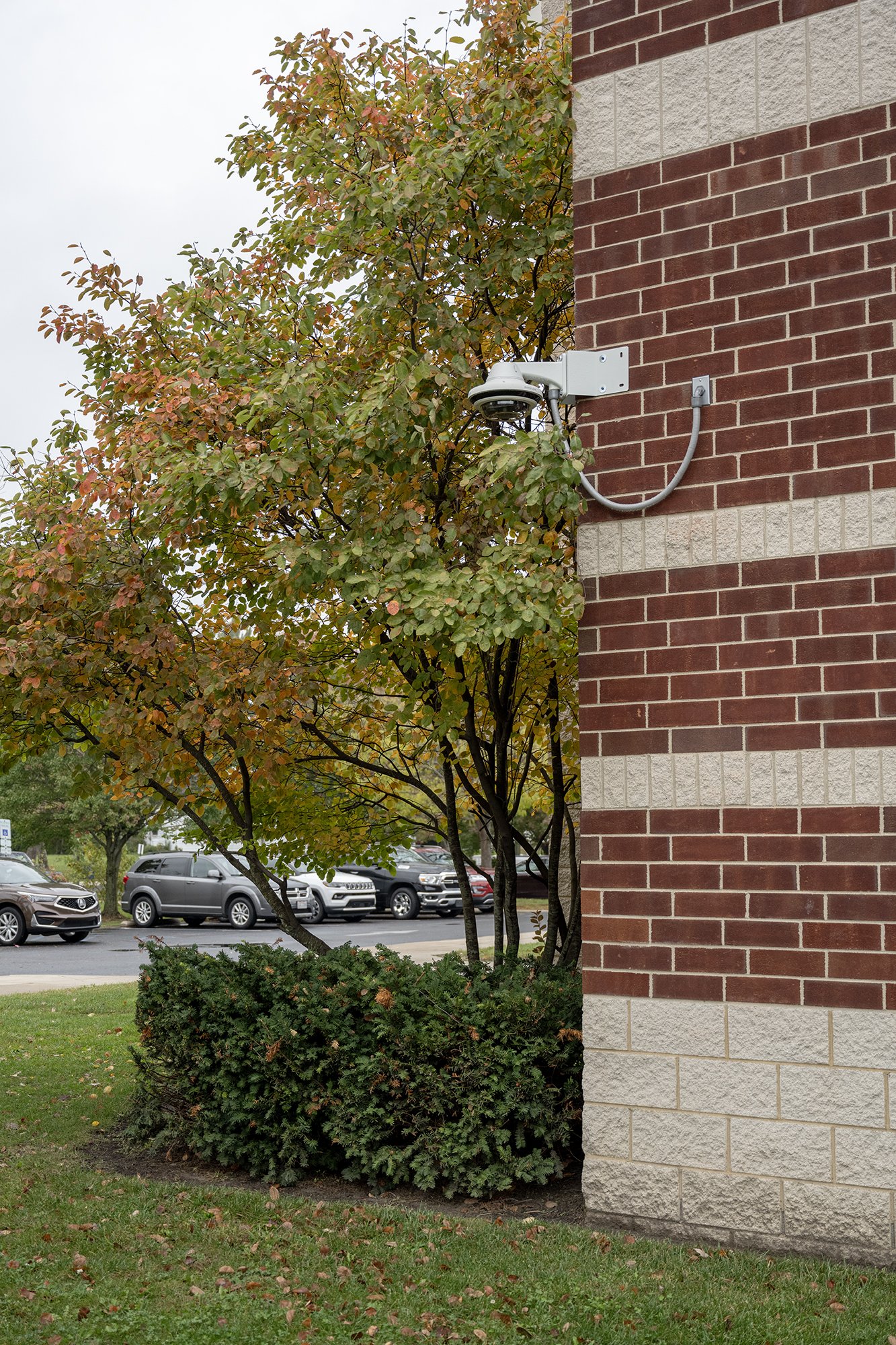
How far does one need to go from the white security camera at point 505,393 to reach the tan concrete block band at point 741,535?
642 mm

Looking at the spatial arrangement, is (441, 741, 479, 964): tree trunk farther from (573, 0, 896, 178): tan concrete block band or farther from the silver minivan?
the silver minivan

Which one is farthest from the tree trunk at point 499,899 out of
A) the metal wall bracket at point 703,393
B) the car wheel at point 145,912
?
the car wheel at point 145,912

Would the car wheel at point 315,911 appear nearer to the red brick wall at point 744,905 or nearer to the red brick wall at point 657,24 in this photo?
the red brick wall at point 744,905

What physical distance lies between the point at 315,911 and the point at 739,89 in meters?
22.3

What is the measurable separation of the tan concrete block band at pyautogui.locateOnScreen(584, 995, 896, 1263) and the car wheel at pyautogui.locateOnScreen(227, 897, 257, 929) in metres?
19.7

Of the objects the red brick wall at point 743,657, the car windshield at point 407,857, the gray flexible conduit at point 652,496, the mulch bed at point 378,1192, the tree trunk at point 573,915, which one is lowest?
the car windshield at point 407,857

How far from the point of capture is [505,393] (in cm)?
571

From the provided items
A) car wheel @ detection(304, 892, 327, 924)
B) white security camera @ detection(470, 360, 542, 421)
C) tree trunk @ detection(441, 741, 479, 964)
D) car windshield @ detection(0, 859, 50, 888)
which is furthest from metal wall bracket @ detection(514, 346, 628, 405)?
car wheel @ detection(304, 892, 327, 924)

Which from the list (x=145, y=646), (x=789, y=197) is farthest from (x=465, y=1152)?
(x=789, y=197)

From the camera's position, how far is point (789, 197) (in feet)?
18.3

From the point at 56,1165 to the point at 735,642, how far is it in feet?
14.5

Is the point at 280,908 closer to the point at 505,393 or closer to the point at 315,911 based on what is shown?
the point at 505,393

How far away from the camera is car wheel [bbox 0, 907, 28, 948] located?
22375mm

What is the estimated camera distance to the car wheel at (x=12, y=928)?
2238cm
